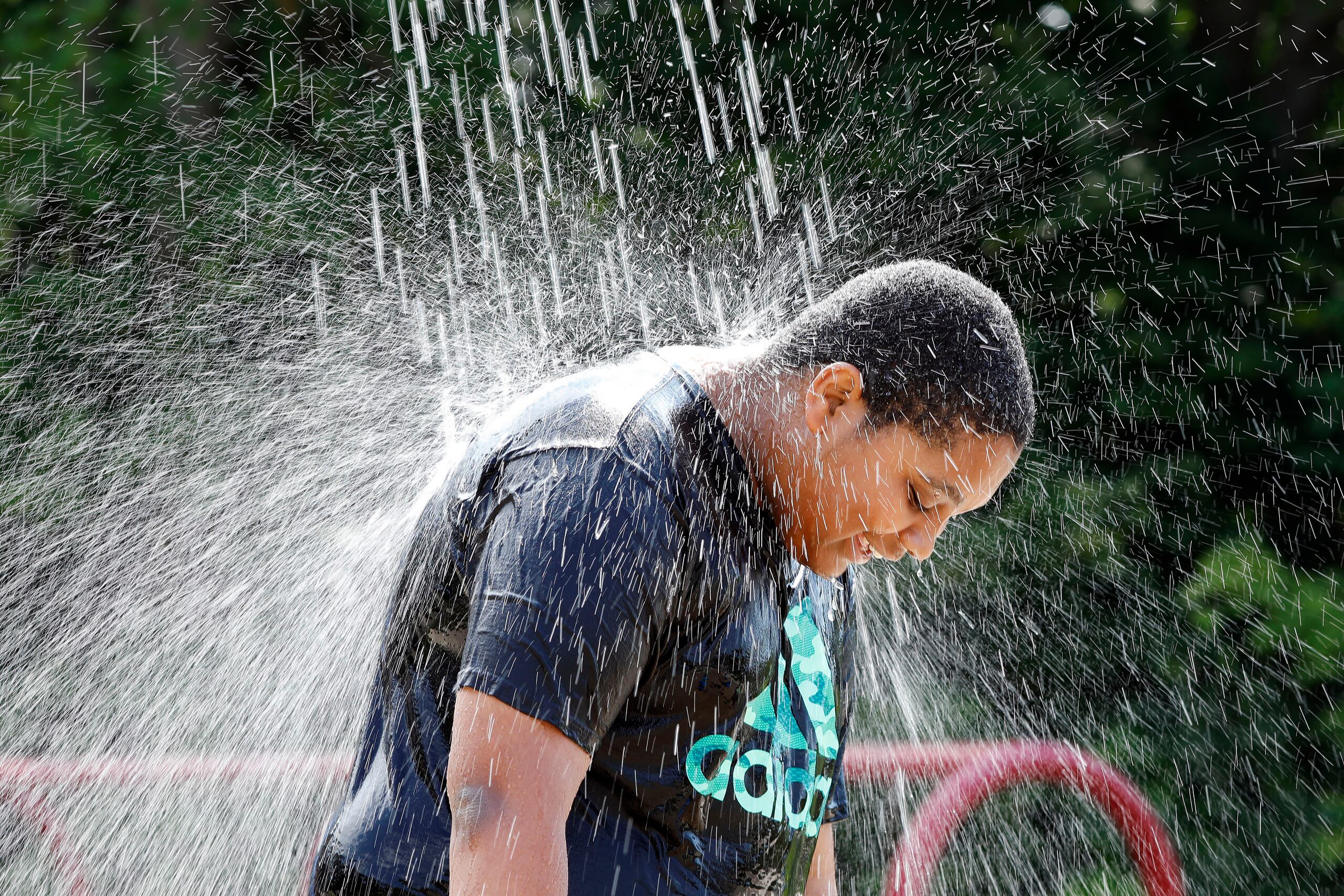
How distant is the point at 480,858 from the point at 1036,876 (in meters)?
3.58

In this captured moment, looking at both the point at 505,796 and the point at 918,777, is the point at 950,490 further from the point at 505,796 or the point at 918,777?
the point at 918,777

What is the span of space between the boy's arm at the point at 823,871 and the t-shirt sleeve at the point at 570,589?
3.72ft

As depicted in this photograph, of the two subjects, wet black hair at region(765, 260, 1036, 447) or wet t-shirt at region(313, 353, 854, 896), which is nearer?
wet t-shirt at region(313, 353, 854, 896)

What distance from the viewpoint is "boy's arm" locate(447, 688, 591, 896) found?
138 centimetres

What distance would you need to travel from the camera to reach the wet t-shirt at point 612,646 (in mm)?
1409

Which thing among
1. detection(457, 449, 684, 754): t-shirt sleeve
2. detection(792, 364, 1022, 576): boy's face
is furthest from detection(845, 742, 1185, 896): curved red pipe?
detection(457, 449, 684, 754): t-shirt sleeve

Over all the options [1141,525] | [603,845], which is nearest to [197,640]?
[603,845]

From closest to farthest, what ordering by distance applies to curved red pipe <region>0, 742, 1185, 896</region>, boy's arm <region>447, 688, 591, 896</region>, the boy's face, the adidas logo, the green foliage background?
1. boy's arm <region>447, 688, 591, 896</region>
2. the adidas logo
3. the boy's face
4. curved red pipe <region>0, 742, 1185, 896</region>
5. the green foliage background

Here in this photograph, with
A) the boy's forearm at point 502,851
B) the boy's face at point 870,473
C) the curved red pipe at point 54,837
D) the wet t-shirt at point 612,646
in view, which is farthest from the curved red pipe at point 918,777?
the boy's forearm at point 502,851

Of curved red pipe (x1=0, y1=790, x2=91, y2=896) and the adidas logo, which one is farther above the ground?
the adidas logo

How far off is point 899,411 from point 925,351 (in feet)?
0.37

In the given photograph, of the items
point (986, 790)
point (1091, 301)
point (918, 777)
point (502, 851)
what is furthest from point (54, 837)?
point (1091, 301)

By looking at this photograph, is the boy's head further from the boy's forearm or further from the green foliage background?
the green foliage background

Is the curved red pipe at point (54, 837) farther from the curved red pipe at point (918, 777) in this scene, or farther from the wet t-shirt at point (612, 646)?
the wet t-shirt at point (612, 646)
